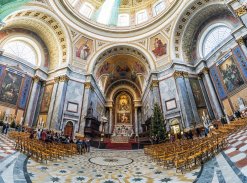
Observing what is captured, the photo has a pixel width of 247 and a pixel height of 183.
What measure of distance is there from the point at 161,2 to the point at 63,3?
13.7m

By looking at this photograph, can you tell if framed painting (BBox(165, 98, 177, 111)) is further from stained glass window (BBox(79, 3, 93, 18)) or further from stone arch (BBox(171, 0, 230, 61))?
stained glass window (BBox(79, 3, 93, 18))

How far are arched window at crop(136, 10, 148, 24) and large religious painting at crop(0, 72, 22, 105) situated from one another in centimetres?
1851

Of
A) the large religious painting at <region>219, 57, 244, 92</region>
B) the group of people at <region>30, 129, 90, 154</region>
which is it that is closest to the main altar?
the group of people at <region>30, 129, 90, 154</region>

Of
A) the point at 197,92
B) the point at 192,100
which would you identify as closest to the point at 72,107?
the point at 192,100

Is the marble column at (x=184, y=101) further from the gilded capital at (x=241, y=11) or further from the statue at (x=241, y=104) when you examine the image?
the gilded capital at (x=241, y=11)

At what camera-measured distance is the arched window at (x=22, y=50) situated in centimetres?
A: 1789

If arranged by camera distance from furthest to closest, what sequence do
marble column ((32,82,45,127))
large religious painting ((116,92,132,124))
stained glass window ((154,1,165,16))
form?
large religious painting ((116,92,132,124)) → stained glass window ((154,1,165,16)) → marble column ((32,82,45,127))

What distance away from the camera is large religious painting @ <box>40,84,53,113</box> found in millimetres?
18438

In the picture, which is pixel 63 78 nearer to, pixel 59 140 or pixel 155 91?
pixel 59 140

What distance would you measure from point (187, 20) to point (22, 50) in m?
21.2

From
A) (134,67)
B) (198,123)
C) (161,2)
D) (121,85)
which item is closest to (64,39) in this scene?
(134,67)

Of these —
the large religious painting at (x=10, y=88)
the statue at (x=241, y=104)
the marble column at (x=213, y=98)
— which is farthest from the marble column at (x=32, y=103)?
the statue at (x=241, y=104)

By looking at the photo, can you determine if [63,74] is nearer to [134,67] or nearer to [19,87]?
[19,87]

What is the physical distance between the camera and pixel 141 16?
79.1ft
